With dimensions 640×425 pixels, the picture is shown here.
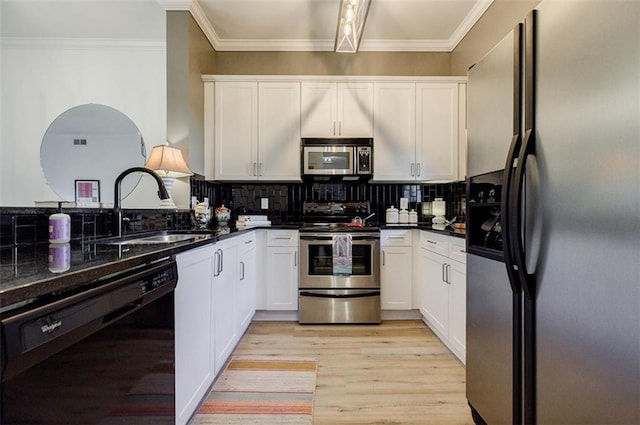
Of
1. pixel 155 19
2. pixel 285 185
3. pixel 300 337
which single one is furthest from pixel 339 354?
pixel 155 19

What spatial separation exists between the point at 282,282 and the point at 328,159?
4.22ft

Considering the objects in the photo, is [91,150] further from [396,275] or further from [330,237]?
[396,275]

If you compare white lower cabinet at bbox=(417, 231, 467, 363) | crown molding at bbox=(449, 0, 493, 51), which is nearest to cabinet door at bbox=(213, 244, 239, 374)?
white lower cabinet at bbox=(417, 231, 467, 363)

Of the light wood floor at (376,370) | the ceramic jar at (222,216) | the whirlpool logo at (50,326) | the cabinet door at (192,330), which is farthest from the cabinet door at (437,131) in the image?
the whirlpool logo at (50,326)

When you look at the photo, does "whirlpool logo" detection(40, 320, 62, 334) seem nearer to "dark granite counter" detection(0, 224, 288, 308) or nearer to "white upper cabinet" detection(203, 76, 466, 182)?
"dark granite counter" detection(0, 224, 288, 308)

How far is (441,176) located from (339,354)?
2.03 m

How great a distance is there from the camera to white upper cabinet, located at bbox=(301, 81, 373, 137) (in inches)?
132

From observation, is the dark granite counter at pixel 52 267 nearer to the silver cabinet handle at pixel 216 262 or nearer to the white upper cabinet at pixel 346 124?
the silver cabinet handle at pixel 216 262

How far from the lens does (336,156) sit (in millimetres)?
3270

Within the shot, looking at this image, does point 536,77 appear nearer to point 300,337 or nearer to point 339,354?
point 339,354

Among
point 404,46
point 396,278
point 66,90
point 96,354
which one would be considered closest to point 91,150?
point 66,90

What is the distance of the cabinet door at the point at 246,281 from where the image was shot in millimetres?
2500

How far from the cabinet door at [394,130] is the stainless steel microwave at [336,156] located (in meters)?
0.14

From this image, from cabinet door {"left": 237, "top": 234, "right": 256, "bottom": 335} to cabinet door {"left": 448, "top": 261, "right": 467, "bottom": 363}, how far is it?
156 cm
